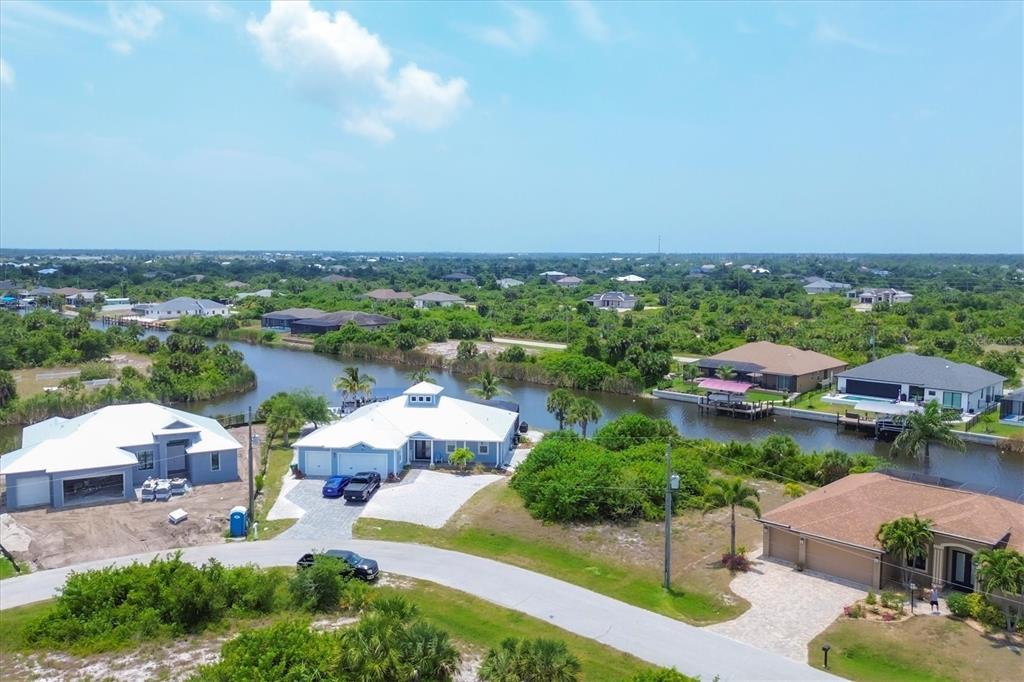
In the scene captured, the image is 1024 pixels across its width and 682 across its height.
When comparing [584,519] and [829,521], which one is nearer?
[829,521]

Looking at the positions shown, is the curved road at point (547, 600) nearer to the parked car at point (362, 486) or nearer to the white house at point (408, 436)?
the parked car at point (362, 486)

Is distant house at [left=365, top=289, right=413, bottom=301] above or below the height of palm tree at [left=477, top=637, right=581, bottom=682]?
above

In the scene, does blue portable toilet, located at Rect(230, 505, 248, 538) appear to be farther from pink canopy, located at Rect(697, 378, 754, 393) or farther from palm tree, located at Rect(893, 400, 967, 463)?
pink canopy, located at Rect(697, 378, 754, 393)

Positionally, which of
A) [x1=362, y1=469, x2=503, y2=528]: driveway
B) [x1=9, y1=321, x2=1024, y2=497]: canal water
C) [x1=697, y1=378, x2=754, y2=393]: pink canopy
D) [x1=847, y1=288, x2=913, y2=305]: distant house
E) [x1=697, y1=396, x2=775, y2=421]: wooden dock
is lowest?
[x1=9, y1=321, x2=1024, y2=497]: canal water

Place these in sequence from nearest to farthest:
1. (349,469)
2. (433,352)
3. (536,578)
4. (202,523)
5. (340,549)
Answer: (536,578), (340,549), (202,523), (349,469), (433,352)

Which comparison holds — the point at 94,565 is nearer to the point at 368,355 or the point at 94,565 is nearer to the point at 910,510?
the point at 910,510

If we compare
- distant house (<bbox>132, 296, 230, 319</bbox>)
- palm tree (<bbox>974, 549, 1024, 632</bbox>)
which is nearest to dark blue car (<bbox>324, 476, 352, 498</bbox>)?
palm tree (<bbox>974, 549, 1024, 632</bbox>)

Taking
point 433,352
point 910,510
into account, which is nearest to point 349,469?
point 910,510

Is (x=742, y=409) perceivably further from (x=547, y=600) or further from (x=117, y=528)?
(x=117, y=528)
